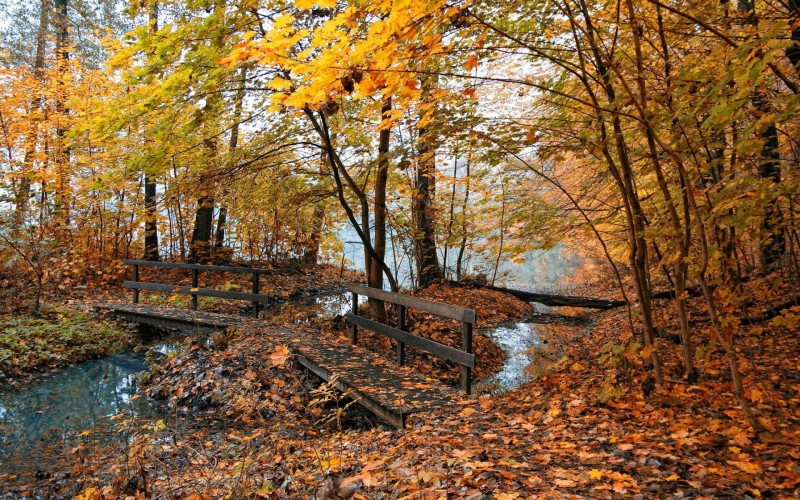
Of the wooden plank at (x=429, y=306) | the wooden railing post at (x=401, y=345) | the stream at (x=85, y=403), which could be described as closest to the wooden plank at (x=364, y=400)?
the wooden railing post at (x=401, y=345)

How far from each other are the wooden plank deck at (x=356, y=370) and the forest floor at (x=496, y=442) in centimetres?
24

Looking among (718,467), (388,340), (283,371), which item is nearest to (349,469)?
(718,467)

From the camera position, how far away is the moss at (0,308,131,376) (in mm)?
7661

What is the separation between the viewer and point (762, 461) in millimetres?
2924

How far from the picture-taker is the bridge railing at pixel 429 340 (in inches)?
208

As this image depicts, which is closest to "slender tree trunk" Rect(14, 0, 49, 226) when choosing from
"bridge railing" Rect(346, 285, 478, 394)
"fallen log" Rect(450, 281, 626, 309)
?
"bridge railing" Rect(346, 285, 478, 394)

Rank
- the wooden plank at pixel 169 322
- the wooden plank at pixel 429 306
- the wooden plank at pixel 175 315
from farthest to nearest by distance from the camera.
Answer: the wooden plank at pixel 175 315, the wooden plank at pixel 169 322, the wooden plank at pixel 429 306

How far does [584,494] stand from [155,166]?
5.92 metres

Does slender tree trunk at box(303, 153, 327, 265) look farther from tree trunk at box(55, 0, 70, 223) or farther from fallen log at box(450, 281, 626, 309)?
tree trunk at box(55, 0, 70, 223)

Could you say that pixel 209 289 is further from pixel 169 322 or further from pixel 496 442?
pixel 496 442

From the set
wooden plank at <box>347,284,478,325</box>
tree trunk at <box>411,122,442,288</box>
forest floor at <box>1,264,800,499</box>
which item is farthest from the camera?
tree trunk at <box>411,122,442,288</box>

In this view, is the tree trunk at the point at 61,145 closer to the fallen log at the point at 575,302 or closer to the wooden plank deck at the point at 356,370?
the wooden plank deck at the point at 356,370

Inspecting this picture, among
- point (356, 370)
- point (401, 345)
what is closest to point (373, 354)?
point (401, 345)

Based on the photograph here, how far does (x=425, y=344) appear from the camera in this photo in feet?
19.6
